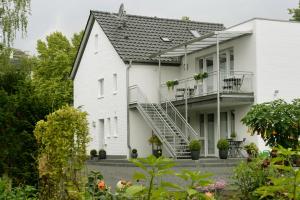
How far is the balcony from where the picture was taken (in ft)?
79.8

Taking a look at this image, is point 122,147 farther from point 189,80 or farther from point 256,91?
point 256,91

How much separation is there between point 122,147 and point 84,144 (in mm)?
24305

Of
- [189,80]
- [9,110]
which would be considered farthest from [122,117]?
[9,110]

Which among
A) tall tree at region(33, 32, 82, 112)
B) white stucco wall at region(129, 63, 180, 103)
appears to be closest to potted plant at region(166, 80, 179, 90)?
white stucco wall at region(129, 63, 180, 103)

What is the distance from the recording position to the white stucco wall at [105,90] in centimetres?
3108

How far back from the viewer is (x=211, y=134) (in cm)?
2823

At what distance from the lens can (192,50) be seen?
28.8 metres

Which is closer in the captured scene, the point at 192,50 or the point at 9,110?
the point at 9,110

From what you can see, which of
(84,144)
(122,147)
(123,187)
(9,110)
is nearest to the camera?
(123,187)

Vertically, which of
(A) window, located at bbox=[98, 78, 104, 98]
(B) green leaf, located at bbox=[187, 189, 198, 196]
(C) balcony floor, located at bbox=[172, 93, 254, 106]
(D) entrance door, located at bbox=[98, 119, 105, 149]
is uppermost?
(A) window, located at bbox=[98, 78, 104, 98]

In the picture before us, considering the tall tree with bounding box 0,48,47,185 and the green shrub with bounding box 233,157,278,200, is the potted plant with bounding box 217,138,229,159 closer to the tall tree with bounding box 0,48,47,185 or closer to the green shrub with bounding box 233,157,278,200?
the tall tree with bounding box 0,48,47,185

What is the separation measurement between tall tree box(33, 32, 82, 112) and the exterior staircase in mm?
18519

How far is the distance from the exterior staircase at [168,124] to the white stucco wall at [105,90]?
1.52 meters

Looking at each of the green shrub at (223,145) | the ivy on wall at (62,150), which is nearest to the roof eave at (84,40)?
the green shrub at (223,145)
